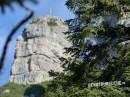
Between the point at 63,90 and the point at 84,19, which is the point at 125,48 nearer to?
the point at 84,19

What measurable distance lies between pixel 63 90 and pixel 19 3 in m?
26.8

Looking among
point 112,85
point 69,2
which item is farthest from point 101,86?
point 69,2

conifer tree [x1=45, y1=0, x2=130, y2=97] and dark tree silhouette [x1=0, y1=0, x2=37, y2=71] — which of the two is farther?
conifer tree [x1=45, y1=0, x2=130, y2=97]
